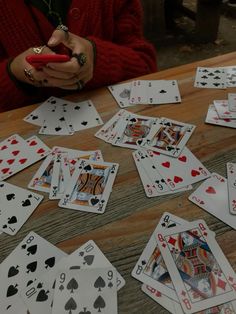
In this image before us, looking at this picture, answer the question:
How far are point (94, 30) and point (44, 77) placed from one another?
0.29 meters

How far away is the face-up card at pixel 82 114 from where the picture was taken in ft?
3.22

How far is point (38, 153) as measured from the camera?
90 centimetres

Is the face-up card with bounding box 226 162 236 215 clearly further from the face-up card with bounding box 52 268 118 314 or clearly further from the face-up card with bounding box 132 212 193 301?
the face-up card with bounding box 52 268 118 314

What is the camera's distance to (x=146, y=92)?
3.51 feet

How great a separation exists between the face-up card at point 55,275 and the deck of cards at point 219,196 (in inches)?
9.7

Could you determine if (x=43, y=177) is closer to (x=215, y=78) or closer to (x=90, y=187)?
(x=90, y=187)

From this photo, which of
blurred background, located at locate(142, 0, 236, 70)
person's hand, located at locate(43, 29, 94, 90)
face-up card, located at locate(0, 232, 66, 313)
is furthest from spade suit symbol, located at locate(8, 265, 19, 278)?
blurred background, located at locate(142, 0, 236, 70)

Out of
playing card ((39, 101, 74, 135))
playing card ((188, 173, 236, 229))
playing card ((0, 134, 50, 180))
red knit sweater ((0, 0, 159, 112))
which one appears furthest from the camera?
red knit sweater ((0, 0, 159, 112))

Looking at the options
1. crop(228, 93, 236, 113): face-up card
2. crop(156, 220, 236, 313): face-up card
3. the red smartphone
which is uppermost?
the red smartphone

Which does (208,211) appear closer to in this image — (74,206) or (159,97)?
(74,206)

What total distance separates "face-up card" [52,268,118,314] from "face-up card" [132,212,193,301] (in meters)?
0.05

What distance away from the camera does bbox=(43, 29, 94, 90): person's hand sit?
37.8 inches

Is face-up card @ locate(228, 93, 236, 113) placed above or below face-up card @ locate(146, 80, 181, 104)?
below

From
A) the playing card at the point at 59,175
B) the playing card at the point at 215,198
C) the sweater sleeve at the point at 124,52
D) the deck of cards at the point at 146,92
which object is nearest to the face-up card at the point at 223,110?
the deck of cards at the point at 146,92
